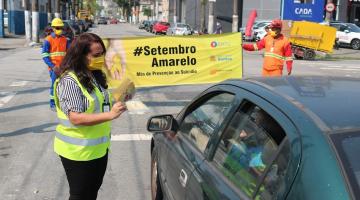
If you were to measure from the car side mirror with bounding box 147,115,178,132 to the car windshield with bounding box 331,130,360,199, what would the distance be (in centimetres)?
195

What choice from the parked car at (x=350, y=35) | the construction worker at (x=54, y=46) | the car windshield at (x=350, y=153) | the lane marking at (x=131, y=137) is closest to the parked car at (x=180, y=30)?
the parked car at (x=350, y=35)

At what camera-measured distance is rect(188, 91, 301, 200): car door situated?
2.31 meters

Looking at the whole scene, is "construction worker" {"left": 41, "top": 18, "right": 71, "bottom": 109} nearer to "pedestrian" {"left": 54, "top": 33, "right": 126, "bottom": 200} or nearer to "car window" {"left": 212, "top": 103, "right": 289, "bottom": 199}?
"pedestrian" {"left": 54, "top": 33, "right": 126, "bottom": 200}

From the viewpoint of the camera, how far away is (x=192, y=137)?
3756 mm

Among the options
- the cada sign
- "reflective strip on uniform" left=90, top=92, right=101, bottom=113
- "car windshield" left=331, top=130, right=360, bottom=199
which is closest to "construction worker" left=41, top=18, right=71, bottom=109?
"reflective strip on uniform" left=90, top=92, right=101, bottom=113

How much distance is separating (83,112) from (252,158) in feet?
4.27

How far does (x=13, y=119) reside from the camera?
372 inches

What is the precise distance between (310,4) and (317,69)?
1281 centimetres

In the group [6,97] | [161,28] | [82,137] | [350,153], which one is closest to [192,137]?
[82,137]

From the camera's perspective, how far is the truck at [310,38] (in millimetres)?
23938

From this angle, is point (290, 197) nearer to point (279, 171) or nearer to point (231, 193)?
point (279, 171)

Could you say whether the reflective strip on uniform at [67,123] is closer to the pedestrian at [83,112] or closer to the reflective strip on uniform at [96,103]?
the pedestrian at [83,112]

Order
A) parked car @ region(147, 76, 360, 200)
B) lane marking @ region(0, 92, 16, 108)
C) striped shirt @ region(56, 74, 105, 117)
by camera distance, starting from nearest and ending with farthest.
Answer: parked car @ region(147, 76, 360, 200) < striped shirt @ region(56, 74, 105, 117) < lane marking @ region(0, 92, 16, 108)

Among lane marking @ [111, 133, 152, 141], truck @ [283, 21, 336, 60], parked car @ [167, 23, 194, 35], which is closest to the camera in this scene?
lane marking @ [111, 133, 152, 141]
